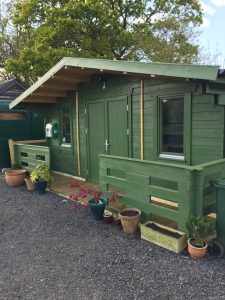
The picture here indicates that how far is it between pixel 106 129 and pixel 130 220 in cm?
296

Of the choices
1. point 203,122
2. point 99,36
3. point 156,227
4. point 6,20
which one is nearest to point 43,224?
point 156,227

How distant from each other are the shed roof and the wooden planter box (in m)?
2.07

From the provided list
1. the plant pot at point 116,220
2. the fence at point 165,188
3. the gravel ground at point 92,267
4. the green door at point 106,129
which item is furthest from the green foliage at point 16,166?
the plant pot at point 116,220

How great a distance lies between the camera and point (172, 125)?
5.09 m

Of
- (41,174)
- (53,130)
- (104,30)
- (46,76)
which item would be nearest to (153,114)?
(46,76)

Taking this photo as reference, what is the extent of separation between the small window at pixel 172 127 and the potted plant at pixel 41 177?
2797 mm

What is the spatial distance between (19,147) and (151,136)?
14.3ft

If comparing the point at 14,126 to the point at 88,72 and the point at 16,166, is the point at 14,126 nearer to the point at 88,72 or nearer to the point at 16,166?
the point at 16,166

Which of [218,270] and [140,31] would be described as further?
[140,31]

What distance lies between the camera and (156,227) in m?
4.01

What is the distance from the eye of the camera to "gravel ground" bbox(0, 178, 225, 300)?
2.79 meters

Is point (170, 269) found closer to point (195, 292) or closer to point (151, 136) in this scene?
point (195, 292)

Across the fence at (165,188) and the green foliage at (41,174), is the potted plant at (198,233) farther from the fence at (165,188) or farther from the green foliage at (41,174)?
the green foliage at (41,174)

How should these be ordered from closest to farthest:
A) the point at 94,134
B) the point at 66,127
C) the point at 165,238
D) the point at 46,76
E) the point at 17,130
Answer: the point at 165,238
the point at 46,76
the point at 94,134
the point at 66,127
the point at 17,130
